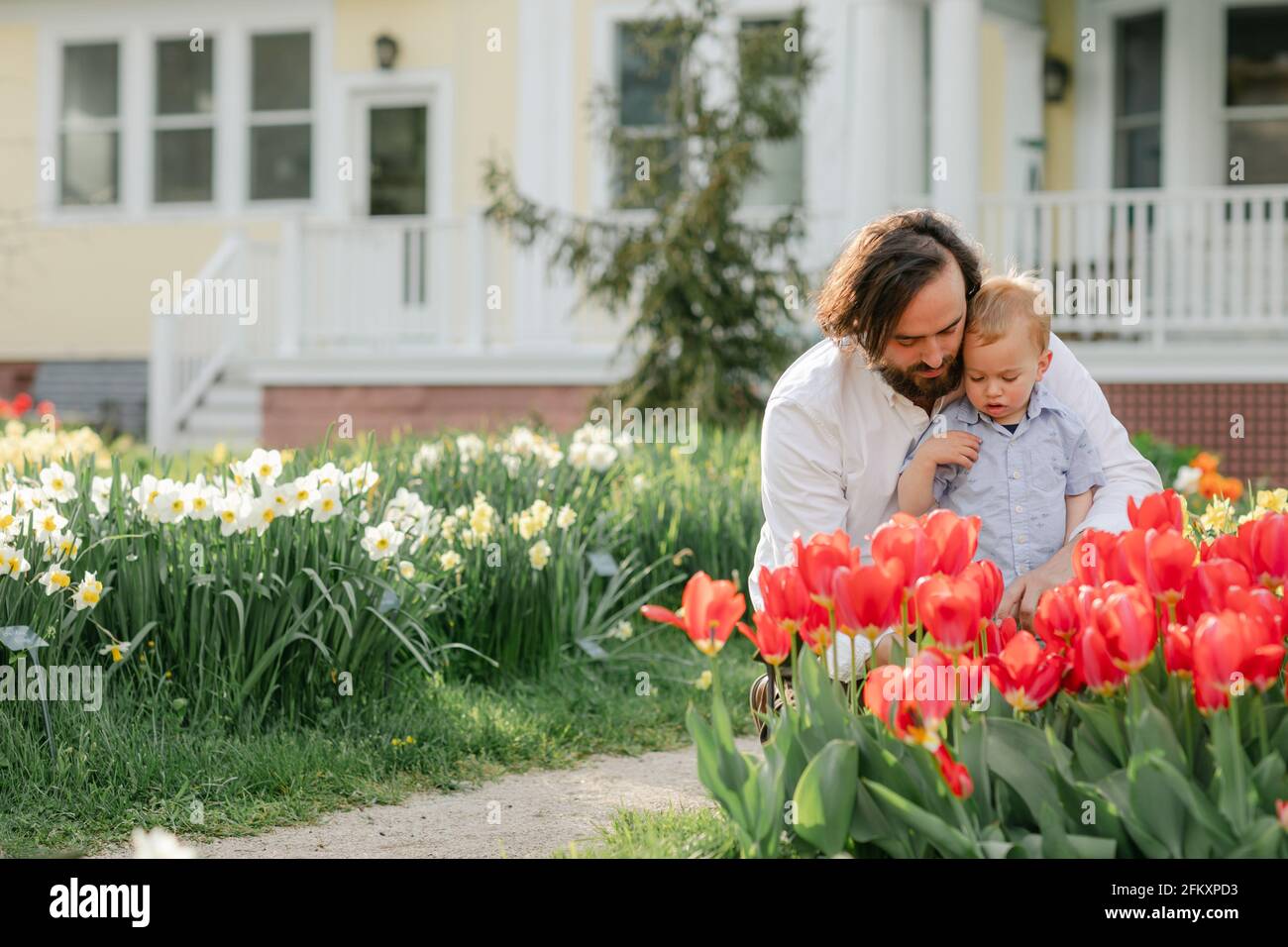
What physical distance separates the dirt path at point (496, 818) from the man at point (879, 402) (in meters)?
0.53

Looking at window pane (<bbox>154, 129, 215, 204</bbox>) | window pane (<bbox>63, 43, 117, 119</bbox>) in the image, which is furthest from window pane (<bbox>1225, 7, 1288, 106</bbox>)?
window pane (<bbox>63, 43, 117, 119</bbox>)

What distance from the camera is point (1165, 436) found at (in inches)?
400

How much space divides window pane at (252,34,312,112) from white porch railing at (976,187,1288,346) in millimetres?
6743

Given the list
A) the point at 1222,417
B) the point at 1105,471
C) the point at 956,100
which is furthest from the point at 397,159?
the point at 1105,471

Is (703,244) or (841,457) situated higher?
(703,244)

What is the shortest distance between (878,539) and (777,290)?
707 centimetres

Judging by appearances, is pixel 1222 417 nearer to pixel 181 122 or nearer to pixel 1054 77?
pixel 1054 77

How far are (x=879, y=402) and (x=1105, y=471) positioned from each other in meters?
0.57

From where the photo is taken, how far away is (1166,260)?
10477 millimetres

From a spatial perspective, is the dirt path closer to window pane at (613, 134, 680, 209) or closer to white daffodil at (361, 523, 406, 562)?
white daffodil at (361, 523, 406, 562)

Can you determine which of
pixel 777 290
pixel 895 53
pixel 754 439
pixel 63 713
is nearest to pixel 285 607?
pixel 63 713
